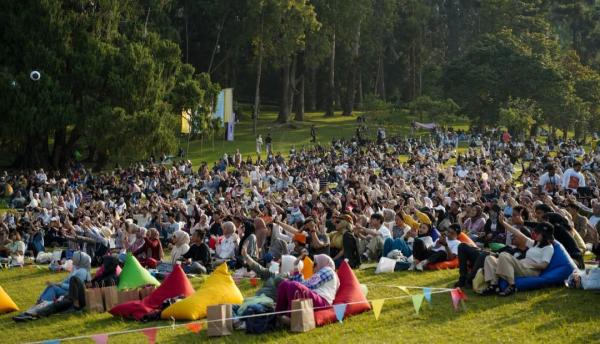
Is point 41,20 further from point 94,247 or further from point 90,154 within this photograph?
point 94,247

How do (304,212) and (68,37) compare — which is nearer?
(304,212)

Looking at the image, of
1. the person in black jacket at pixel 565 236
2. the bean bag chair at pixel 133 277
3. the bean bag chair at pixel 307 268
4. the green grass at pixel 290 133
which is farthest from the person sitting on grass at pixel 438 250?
the green grass at pixel 290 133

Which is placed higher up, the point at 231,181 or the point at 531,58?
the point at 531,58

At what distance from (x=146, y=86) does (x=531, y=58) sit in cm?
3006

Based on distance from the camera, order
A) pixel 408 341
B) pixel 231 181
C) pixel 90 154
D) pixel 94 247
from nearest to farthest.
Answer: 1. pixel 408 341
2. pixel 94 247
3. pixel 231 181
4. pixel 90 154

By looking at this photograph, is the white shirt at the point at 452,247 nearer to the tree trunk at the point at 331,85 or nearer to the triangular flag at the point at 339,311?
the triangular flag at the point at 339,311

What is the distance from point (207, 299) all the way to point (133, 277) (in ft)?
6.40

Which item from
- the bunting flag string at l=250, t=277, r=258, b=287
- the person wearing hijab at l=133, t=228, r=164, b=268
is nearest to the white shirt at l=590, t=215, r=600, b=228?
the bunting flag string at l=250, t=277, r=258, b=287

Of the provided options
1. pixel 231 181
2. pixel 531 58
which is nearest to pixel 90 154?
pixel 231 181

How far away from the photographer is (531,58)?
181 ft

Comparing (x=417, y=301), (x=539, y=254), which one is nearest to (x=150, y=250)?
(x=417, y=301)

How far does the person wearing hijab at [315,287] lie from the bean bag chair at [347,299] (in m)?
0.08

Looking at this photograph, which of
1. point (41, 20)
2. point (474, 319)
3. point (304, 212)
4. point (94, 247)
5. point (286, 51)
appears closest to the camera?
point (474, 319)

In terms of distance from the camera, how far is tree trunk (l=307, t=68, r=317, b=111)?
215ft
